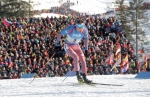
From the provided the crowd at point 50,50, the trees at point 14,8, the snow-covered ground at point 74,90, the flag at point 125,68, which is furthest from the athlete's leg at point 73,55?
the trees at point 14,8

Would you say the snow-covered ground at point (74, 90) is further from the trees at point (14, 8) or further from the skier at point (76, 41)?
the trees at point (14, 8)

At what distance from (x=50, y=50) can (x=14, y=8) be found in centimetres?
2689

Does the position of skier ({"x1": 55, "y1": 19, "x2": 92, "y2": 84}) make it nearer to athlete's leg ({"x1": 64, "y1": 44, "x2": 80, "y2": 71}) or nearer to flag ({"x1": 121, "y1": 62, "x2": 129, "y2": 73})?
athlete's leg ({"x1": 64, "y1": 44, "x2": 80, "y2": 71})

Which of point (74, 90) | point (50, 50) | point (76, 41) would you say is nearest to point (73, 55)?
point (76, 41)

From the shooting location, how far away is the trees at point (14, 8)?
45531 mm

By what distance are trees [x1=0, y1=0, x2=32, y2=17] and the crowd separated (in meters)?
22.9

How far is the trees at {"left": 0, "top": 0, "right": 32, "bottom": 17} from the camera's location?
45.5 meters

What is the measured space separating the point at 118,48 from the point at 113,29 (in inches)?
114

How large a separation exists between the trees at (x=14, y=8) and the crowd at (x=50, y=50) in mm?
22871

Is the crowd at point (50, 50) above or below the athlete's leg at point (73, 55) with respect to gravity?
below

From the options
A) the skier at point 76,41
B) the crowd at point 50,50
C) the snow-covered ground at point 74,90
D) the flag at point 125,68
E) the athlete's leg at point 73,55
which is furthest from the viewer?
the flag at point 125,68

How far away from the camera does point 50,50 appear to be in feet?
67.7

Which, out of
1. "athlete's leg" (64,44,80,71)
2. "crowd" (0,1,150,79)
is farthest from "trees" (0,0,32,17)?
"athlete's leg" (64,44,80,71)

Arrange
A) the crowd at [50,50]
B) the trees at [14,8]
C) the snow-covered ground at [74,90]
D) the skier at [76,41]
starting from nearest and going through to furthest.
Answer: the snow-covered ground at [74,90] < the skier at [76,41] < the crowd at [50,50] < the trees at [14,8]
